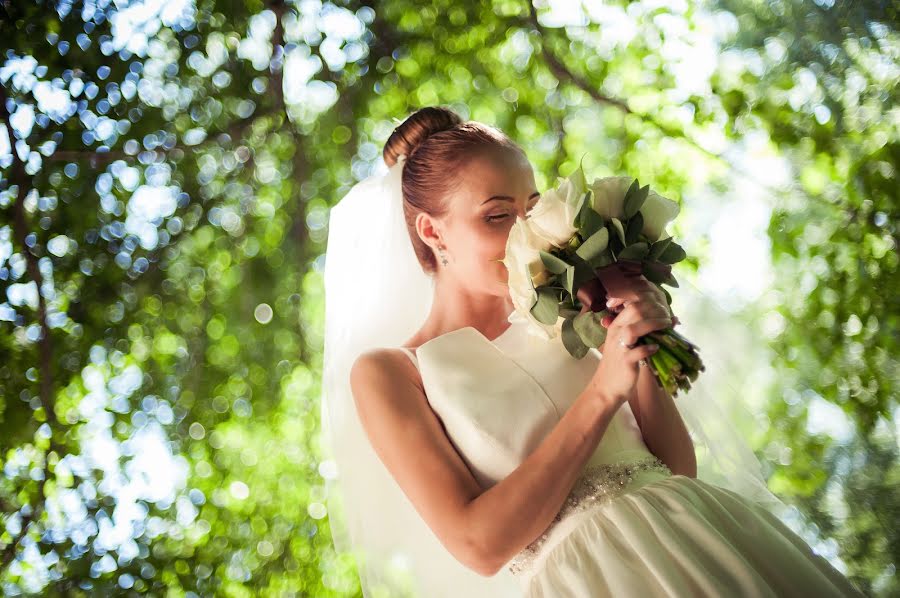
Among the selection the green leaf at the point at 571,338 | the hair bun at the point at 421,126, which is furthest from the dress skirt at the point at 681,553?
the hair bun at the point at 421,126

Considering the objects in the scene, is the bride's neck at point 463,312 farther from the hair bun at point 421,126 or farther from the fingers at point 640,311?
the fingers at point 640,311

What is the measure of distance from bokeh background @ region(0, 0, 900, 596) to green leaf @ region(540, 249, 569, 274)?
1.41 metres

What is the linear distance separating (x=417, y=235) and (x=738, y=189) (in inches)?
62.0

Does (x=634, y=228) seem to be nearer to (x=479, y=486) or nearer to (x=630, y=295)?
(x=630, y=295)

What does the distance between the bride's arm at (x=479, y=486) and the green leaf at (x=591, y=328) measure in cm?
8

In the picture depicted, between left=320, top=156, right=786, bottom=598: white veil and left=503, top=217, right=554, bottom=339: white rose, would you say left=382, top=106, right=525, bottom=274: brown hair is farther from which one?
left=503, top=217, right=554, bottom=339: white rose

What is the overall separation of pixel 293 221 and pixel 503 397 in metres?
1.84

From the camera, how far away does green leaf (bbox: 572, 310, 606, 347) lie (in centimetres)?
137

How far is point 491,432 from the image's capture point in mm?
1476

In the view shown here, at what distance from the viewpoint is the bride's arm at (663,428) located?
1.59 meters

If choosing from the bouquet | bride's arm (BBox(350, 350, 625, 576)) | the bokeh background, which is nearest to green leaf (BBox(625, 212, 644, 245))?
the bouquet

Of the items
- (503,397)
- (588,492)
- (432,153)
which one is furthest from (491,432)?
(432,153)

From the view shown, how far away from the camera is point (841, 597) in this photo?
1274 mm

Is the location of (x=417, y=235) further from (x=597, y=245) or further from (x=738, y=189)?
(x=738, y=189)
